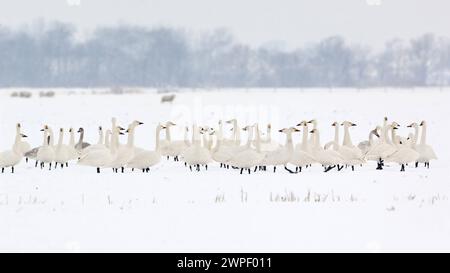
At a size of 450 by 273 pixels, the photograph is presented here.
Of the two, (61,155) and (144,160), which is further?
(61,155)

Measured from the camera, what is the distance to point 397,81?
72312 millimetres

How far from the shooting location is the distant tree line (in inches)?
2483

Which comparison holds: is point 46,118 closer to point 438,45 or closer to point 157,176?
point 157,176

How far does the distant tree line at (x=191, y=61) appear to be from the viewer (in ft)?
207

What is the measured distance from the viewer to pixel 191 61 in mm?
85250

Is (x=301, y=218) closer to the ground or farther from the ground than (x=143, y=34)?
closer to the ground

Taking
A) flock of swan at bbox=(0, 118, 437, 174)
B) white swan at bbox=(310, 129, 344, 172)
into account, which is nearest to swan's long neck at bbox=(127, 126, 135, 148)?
flock of swan at bbox=(0, 118, 437, 174)

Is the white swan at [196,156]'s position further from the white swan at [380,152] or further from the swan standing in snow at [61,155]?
the white swan at [380,152]

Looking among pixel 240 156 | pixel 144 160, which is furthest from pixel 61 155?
pixel 240 156

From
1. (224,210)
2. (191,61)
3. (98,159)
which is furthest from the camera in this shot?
(191,61)

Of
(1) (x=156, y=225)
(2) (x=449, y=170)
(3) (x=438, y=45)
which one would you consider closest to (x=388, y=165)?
(2) (x=449, y=170)

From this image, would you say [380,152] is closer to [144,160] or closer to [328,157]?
[328,157]

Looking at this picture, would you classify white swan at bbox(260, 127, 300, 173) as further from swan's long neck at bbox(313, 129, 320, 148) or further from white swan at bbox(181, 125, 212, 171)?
white swan at bbox(181, 125, 212, 171)

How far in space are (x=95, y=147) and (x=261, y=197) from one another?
19.4ft
